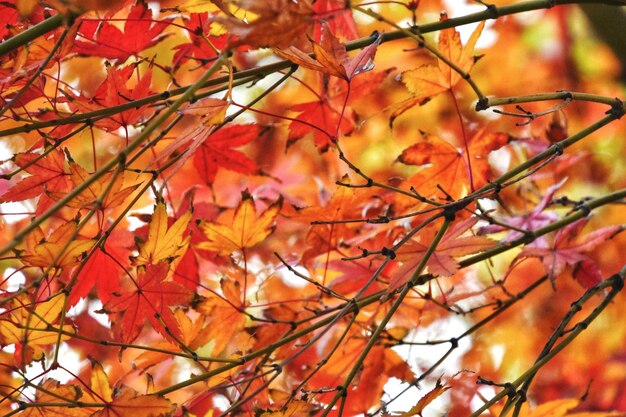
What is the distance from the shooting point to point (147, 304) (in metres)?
0.94

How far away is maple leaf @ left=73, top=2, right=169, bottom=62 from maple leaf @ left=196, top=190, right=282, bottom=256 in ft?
0.85

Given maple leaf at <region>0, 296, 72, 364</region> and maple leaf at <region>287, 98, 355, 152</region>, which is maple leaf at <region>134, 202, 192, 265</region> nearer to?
maple leaf at <region>0, 296, 72, 364</region>

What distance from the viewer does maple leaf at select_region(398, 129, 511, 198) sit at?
108 cm

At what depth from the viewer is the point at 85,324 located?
1658 millimetres

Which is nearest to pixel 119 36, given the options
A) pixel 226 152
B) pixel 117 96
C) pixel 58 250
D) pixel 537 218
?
pixel 117 96

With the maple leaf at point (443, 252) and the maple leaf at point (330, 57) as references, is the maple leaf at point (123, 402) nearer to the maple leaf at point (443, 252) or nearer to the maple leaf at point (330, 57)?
the maple leaf at point (443, 252)

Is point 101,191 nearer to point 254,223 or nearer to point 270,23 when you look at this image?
point 254,223

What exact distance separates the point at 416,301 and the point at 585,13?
3.07 ft

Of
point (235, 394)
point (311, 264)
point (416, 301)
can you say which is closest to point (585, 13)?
point (416, 301)

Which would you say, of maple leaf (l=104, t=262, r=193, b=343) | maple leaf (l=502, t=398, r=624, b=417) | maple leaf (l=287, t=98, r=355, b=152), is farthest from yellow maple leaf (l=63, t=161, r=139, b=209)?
maple leaf (l=502, t=398, r=624, b=417)

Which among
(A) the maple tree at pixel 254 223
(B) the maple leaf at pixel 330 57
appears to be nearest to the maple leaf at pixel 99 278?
(A) the maple tree at pixel 254 223

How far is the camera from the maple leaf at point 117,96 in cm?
92

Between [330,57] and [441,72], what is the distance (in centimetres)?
21

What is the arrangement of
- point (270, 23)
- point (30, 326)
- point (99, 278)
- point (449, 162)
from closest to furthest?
point (270, 23) < point (30, 326) < point (99, 278) < point (449, 162)
